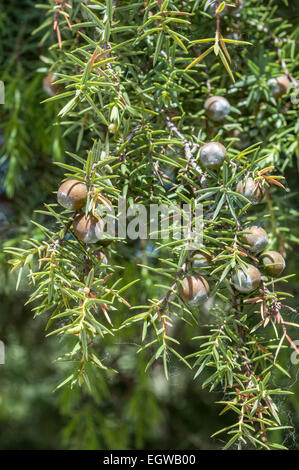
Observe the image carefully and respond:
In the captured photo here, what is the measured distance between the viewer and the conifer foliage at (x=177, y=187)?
333 mm

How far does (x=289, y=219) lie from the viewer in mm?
566

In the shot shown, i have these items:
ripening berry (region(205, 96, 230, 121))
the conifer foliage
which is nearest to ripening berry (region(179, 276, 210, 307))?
the conifer foliage

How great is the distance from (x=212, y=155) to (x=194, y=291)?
0.33ft

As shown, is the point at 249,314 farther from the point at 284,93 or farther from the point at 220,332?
the point at 284,93

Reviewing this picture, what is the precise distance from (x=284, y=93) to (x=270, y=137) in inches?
1.8

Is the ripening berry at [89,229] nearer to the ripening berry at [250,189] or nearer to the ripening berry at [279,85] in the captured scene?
the ripening berry at [250,189]

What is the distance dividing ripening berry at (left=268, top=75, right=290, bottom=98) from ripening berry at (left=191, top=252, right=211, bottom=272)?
0.23 meters

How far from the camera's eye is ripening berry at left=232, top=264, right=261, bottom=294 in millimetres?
333

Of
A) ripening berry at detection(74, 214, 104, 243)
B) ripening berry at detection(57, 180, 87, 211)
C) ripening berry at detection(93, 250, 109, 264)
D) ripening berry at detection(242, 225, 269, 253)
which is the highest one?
ripening berry at detection(57, 180, 87, 211)

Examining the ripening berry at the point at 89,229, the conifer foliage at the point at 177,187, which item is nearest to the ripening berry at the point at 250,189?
the conifer foliage at the point at 177,187

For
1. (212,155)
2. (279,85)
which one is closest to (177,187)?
(212,155)

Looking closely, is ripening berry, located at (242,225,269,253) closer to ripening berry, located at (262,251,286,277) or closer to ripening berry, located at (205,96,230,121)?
ripening berry, located at (262,251,286,277)

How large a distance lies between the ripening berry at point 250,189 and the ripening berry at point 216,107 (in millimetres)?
96

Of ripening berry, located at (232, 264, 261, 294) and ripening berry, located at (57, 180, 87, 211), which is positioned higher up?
ripening berry, located at (57, 180, 87, 211)
